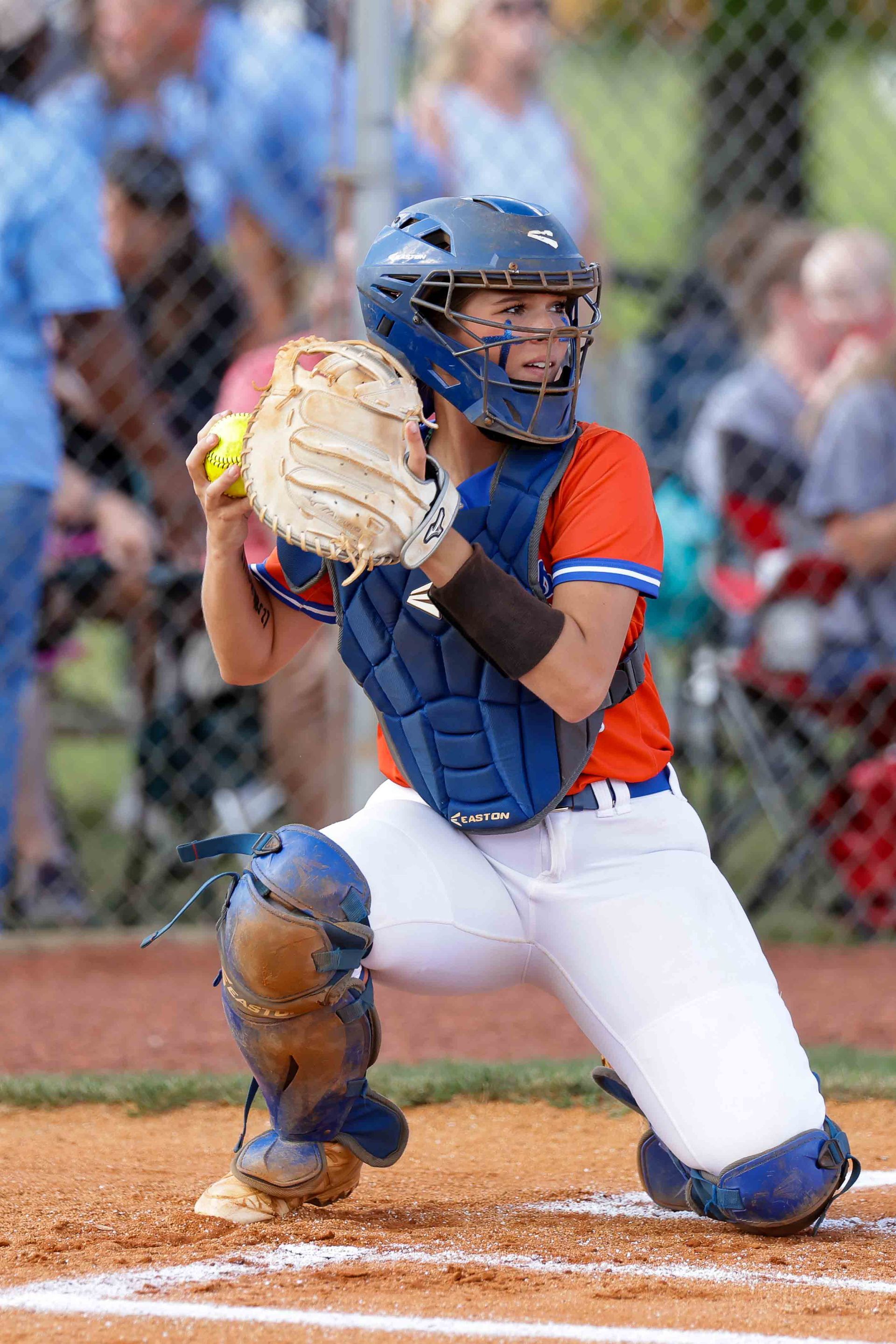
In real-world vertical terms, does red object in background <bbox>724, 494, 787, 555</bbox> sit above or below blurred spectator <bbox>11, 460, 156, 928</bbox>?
above

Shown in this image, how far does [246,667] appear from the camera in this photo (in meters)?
2.65

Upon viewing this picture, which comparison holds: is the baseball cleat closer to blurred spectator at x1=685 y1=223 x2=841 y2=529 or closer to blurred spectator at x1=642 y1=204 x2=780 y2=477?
blurred spectator at x1=685 y1=223 x2=841 y2=529

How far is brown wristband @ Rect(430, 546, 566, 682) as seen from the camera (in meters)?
2.26

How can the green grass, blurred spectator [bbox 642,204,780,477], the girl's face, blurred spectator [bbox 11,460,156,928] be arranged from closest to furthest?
1. the girl's face
2. the green grass
3. blurred spectator [bbox 11,460,156,928]
4. blurred spectator [bbox 642,204,780,477]

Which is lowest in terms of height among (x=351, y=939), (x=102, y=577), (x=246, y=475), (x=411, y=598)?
(x=102, y=577)

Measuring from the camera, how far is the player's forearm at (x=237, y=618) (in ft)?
8.25

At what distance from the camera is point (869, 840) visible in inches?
202

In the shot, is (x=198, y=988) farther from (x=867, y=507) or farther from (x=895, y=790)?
(x=867, y=507)

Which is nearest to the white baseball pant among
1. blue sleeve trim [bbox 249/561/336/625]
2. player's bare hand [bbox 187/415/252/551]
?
blue sleeve trim [bbox 249/561/336/625]

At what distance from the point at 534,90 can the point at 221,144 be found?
1.04 metres

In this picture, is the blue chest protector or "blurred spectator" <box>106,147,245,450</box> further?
"blurred spectator" <box>106,147,245,450</box>

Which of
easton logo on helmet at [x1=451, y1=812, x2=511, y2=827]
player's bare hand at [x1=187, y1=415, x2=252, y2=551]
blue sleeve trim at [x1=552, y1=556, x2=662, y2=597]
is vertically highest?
blue sleeve trim at [x1=552, y1=556, x2=662, y2=597]

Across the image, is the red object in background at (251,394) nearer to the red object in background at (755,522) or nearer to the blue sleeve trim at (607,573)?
the red object in background at (755,522)

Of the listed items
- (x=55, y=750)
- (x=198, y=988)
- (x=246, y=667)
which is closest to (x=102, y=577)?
(x=198, y=988)
